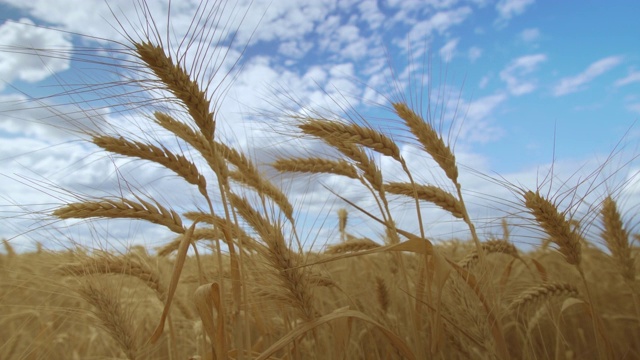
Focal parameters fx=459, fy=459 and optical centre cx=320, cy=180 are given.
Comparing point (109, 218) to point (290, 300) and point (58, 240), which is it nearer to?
point (58, 240)

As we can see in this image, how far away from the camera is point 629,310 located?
11.7 ft

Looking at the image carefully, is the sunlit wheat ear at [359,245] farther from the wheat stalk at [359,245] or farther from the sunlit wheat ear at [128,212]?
the sunlit wheat ear at [128,212]

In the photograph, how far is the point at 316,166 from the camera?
2.58 meters

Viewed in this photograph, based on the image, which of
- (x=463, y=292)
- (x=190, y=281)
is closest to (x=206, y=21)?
(x=463, y=292)

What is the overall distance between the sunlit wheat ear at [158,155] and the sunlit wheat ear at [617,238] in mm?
2015

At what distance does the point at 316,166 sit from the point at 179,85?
1.16 meters

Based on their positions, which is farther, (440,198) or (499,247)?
(499,247)

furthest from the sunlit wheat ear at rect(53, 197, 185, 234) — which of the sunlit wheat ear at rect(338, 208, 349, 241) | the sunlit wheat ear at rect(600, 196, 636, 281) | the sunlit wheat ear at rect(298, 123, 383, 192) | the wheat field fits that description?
the sunlit wheat ear at rect(338, 208, 349, 241)

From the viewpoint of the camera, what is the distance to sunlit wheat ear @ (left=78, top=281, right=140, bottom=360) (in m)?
1.89

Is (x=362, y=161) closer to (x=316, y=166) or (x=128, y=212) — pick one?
(x=316, y=166)

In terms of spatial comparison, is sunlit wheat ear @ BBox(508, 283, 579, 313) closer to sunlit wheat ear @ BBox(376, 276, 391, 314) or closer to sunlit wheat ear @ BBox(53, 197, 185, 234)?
sunlit wheat ear @ BBox(376, 276, 391, 314)

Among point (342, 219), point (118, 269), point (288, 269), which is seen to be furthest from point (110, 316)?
point (342, 219)

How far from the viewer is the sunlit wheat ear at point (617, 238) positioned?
7.34 ft

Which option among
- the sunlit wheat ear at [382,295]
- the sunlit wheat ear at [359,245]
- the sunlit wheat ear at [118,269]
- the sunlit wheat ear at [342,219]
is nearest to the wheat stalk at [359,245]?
the sunlit wheat ear at [359,245]
